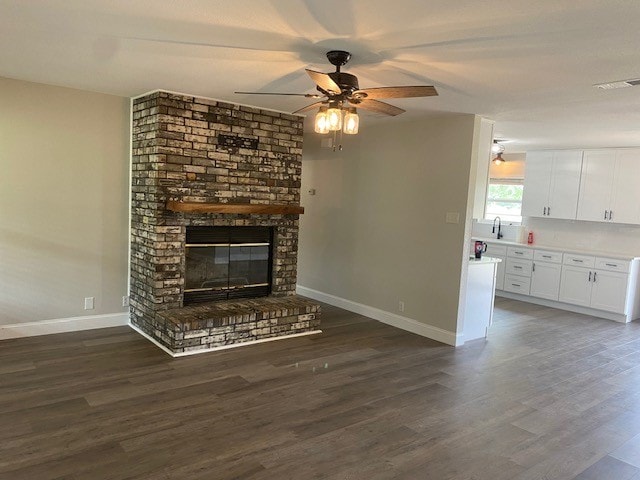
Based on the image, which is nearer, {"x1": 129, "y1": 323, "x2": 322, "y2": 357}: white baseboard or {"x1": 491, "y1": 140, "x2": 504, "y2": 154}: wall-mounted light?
{"x1": 129, "y1": 323, "x2": 322, "y2": 357}: white baseboard

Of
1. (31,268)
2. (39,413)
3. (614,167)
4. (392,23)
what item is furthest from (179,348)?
A: (614,167)

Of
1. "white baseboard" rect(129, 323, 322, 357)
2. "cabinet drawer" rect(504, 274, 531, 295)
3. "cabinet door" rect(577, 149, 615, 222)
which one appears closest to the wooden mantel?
"white baseboard" rect(129, 323, 322, 357)

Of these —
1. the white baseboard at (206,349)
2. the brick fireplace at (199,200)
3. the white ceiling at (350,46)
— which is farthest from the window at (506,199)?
the white baseboard at (206,349)

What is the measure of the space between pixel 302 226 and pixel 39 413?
4.57 m

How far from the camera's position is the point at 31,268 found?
448 cm

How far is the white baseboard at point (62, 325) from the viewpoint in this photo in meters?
4.43

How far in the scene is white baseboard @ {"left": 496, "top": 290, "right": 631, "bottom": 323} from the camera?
6.47 meters

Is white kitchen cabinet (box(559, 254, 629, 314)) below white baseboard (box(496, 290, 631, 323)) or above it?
above

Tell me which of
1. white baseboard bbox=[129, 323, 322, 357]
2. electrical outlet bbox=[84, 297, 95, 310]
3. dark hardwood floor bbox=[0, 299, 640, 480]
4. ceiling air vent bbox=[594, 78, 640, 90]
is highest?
ceiling air vent bbox=[594, 78, 640, 90]

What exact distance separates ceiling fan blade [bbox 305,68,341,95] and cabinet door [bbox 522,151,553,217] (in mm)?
5749

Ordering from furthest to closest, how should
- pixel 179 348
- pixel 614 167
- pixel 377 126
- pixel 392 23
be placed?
1. pixel 614 167
2. pixel 377 126
3. pixel 179 348
4. pixel 392 23

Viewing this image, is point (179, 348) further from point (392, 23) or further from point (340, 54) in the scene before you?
point (392, 23)

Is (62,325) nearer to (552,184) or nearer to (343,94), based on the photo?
(343,94)

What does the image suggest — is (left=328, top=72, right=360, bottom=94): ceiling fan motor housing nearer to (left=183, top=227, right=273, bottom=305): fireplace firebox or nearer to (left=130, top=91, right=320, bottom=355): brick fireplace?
(left=130, top=91, right=320, bottom=355): brick fireplace
